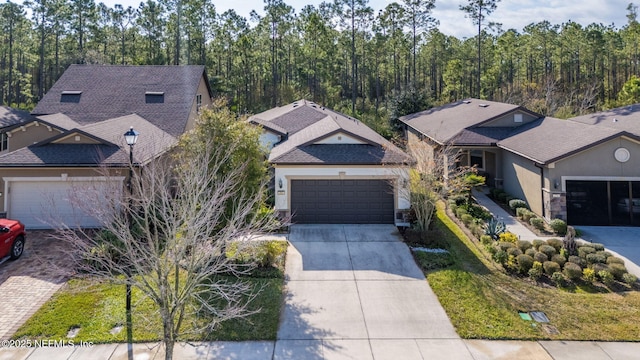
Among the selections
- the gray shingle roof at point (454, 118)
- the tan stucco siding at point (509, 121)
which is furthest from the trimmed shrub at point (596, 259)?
the tan stucco siding at point (509, 121)

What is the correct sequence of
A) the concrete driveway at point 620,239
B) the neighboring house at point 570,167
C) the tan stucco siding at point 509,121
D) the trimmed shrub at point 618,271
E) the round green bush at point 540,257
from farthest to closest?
the tan stucco siding at point 509,121
the neighboring house at point 570,167
the concrete driveway at point 620,239
the round green bush at point 540,257
the trimmed shrub at point 618,271

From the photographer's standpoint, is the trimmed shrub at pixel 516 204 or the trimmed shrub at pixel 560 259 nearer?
the trimmed shrub at pixel 560 259

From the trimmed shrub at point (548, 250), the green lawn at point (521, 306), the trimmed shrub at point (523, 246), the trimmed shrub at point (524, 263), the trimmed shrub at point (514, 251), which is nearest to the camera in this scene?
the green lawn at point (521, 306)

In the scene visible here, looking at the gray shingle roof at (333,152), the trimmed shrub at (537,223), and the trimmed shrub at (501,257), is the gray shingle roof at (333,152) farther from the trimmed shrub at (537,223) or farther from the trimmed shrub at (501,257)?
the trimmed shrub at (537,223)

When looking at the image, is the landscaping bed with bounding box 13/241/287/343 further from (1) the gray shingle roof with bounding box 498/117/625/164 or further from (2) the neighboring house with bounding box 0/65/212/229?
(1) the gray shingle roof with bounding box 498/117/625/164

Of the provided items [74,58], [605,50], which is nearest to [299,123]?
[74,58]

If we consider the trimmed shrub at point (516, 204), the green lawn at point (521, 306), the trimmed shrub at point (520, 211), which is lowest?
the green lawn at point (521, 306)

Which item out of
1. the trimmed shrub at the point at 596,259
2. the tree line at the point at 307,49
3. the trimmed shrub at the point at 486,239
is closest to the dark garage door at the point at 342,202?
the trimmed shrub at the point at 486,239

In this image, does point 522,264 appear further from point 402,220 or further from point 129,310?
point 129,310

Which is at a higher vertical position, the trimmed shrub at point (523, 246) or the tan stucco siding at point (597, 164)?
the tan stucco siding at point (597, 164)
